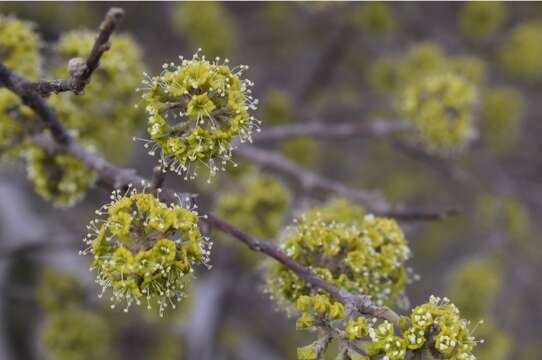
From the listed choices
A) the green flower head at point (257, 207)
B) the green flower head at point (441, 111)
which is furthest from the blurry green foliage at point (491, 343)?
the green flower head at point (257, 207)

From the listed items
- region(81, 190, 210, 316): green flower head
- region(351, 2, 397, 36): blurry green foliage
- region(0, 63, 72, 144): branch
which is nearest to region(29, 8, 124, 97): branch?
region(0, 63, 72, 144): branch

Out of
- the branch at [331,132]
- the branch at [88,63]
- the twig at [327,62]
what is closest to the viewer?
the branch at [88,63]

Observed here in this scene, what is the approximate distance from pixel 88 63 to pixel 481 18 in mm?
3931

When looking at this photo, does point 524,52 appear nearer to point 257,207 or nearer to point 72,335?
point 257,207

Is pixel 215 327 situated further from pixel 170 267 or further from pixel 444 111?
pixel 170 267

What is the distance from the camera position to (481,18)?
206 inches

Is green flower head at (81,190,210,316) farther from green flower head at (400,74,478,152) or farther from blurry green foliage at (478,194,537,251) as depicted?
blurry green foliage at (478,194,537,251)

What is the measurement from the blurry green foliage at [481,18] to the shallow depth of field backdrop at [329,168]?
0.04ft

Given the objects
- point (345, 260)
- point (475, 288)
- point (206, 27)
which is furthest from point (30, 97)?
point (475, 288)

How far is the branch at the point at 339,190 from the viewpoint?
326cm

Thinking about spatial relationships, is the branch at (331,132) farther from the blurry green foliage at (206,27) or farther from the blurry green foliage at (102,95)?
the blurry green foliage at (102,95)

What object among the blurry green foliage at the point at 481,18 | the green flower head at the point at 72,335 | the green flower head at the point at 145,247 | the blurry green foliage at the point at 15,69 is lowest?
the green flower head at the point at 145,247

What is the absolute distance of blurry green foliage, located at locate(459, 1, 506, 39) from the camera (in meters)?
5.17

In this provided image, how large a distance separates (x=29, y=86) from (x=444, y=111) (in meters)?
2.53
